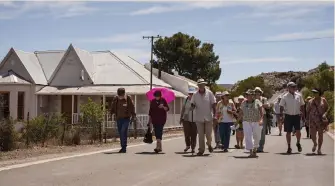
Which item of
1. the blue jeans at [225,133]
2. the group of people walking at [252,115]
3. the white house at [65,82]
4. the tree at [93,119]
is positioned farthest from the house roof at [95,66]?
the group of people walking at [252,115]

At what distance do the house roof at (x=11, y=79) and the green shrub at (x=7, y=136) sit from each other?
56.0 ft

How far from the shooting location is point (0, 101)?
23.3 metres

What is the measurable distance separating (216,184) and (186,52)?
6209 cm

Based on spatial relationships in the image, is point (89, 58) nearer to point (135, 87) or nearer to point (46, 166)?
point (135, 87)

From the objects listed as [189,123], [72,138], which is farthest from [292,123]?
[72,138]

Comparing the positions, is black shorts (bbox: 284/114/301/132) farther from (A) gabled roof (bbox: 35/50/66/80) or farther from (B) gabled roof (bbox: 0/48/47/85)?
(A) gabled roof (bbox: 35/50/66/80)

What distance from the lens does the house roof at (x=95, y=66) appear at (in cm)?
3666

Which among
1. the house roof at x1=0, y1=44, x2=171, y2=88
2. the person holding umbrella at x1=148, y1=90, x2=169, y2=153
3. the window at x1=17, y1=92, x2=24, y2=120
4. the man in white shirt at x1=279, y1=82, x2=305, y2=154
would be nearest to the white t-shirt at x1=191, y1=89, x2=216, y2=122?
the person holding umbrella at x1=148, y1=90, x2=169, y2=153

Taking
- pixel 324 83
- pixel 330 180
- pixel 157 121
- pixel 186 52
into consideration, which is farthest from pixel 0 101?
pixel 324 83

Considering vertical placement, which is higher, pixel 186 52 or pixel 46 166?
pixel 186 52

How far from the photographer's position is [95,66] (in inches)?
1545

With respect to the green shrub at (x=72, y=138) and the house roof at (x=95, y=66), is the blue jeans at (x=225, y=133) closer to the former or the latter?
the green shrub at (x=72, y=138)

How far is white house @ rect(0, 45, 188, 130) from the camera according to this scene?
3447 centimetres

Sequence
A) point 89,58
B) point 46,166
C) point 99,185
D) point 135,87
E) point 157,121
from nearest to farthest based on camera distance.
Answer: point 99,185 → point 46,166 → point 157,121 → point 135,87 → point 89,58
